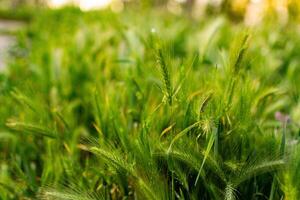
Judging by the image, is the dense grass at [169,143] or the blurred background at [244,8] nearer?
the dense grass at [169,143]

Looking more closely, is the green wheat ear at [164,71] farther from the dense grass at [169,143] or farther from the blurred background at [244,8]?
the blurred background at [244,8]

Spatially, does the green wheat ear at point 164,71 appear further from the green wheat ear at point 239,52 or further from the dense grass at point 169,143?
the green wheat ear at point 239,52

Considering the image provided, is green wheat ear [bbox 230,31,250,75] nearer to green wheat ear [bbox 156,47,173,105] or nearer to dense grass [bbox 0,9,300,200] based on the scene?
dense grass [bbox 0,9,300,200]

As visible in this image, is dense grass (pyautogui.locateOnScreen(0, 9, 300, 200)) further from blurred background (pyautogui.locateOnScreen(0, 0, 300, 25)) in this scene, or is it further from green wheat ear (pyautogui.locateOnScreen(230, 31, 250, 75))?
blurred background (pyautogui.locateOnScreen(0, 0, 300, 25))

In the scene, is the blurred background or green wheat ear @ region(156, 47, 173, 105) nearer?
green wheat ear @ region(156, 47, 173, 105)

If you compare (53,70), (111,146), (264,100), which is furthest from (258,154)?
(53,70)

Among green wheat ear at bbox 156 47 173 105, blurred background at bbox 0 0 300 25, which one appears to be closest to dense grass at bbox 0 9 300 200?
green wheat ear at bbox 156 47 173 105

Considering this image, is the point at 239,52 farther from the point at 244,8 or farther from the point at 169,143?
the point at 244,8

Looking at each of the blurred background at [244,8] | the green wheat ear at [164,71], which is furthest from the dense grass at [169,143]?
the blurred background at [244,8]

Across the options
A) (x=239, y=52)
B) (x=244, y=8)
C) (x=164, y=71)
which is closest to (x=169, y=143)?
(x=164, y=71)

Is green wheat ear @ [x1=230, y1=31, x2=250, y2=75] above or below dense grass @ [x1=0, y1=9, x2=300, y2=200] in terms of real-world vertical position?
above

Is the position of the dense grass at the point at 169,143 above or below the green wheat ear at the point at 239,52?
below

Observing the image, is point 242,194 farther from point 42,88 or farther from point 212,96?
point 42,88
